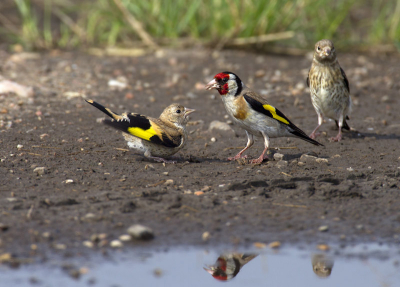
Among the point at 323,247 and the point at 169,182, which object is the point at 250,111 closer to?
the point at 169,182

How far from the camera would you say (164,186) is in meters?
4.71

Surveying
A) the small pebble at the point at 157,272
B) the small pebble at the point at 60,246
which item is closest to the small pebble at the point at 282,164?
the small pebble at the point at 157,272

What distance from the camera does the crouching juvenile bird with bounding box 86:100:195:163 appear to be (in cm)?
524

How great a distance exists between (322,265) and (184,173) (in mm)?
1974

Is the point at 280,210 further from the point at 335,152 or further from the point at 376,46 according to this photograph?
the point at 376,46

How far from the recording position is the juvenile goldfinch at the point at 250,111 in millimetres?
5547

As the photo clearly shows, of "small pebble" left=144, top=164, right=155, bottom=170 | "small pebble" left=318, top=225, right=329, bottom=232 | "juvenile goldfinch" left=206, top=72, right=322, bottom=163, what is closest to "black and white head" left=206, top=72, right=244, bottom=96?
"juvenile goldfinch" left=206, top=72, right=322, bottom=163

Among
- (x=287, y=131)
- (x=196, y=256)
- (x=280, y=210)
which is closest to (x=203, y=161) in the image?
(x=287, y=131)

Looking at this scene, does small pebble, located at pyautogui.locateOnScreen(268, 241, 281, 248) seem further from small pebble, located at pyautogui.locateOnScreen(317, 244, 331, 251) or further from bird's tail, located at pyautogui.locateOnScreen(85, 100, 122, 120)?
bird's tail, located at pyautogui.locateOnScreen(85, 100, 122, 120)

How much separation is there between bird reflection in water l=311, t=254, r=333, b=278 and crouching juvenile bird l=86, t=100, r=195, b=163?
2.24 meters

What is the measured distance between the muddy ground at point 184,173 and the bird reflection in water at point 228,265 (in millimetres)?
163

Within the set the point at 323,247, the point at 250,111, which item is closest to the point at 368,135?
the point at 250,111

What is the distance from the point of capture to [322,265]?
3494 mm

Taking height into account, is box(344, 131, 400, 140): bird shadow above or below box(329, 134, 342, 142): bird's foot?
above
